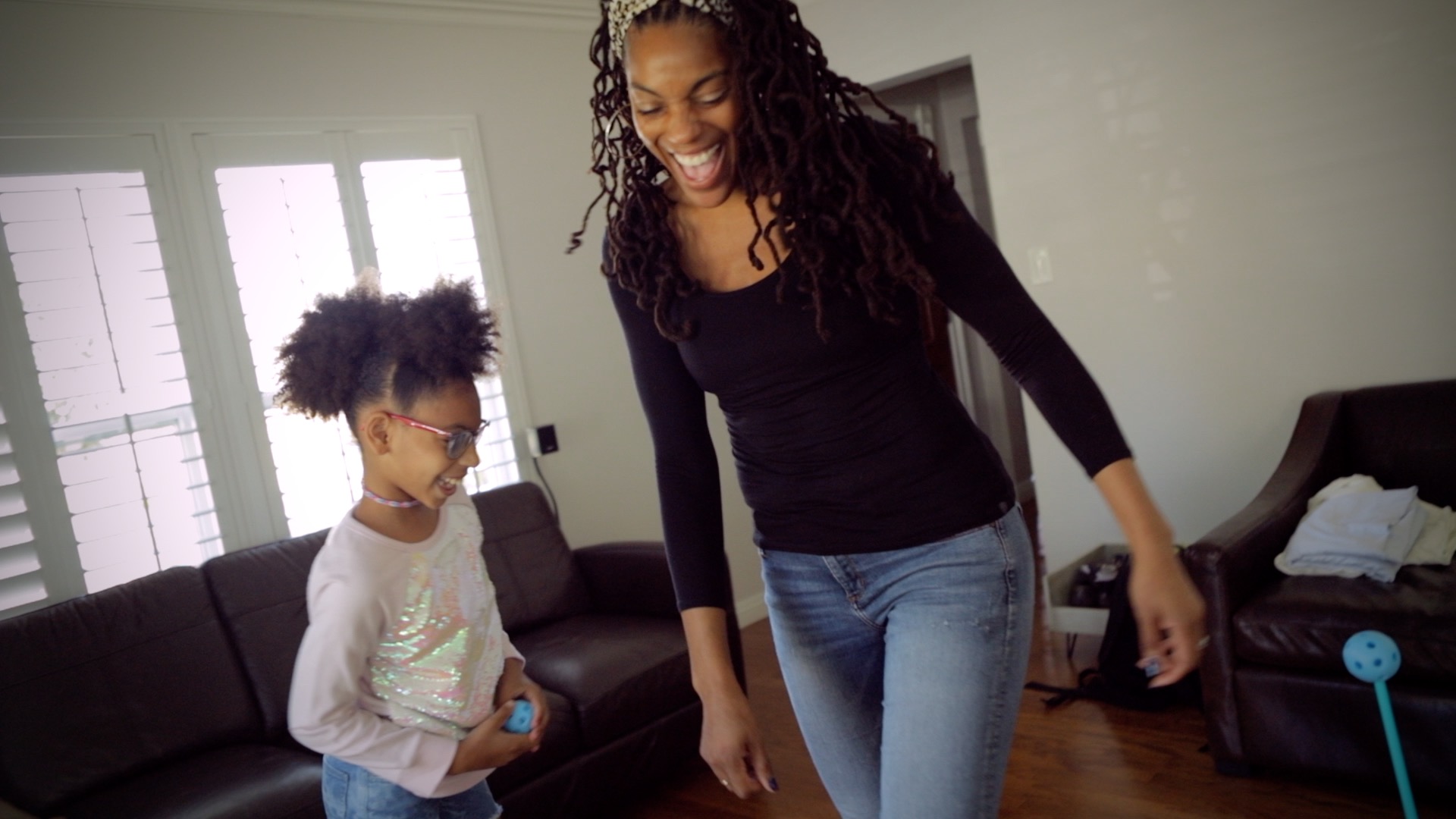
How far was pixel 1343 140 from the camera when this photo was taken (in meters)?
3.22

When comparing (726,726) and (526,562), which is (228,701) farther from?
(726,726)

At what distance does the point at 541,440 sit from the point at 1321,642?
2549 mm

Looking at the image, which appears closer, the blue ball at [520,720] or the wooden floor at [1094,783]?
the blue ball at [520,720]

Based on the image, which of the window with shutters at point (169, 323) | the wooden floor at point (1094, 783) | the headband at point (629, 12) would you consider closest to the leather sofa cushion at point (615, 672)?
the wooden floor at point (1094, 783)

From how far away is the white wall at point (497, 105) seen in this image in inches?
118

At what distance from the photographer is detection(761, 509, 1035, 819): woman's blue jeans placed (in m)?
1.11

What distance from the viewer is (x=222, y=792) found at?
236 centimetres

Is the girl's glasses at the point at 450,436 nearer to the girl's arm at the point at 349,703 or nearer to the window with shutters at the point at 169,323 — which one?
the girl's arm at the point at 349,703

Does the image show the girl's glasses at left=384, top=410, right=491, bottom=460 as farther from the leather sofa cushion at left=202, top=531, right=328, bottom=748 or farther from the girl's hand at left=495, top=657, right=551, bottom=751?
the leather sofa cushion at left=202, top=531, right=328, bottom=748

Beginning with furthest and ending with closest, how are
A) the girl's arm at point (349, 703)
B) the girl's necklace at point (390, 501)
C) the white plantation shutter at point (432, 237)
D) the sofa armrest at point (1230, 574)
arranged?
the white plantation shutter at point (432, 237) < the sofa armrest at point (1230, 574) < the girl's necklace at point (390, 501) < the girl's arm at point (349, 703)

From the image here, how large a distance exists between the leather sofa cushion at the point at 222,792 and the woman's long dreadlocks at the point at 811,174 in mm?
1645

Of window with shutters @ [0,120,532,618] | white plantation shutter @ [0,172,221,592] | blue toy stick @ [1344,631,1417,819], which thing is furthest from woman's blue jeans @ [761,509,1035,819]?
white plantation shutter @ [0,172,221,592]

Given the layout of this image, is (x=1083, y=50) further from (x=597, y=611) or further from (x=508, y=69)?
(x=597, y=611)

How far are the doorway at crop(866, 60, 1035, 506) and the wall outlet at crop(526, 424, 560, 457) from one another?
6.02 ft
